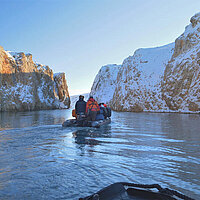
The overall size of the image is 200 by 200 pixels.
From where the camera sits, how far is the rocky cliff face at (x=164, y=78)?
3491 cm

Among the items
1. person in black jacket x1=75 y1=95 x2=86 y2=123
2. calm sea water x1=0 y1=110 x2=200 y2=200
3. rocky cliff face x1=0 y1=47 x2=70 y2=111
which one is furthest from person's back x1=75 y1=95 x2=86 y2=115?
rocky cliff face x1=0 y1=47 x2=70 y2=111

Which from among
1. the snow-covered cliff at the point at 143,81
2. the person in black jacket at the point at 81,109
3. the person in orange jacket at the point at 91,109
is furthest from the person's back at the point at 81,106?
the snow-covered cliff at the point at 143,81

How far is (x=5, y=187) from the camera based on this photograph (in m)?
2.85

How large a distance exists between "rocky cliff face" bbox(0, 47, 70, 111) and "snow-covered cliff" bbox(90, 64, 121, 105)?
21.8 m

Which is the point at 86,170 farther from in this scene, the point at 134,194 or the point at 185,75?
the point at 185,75

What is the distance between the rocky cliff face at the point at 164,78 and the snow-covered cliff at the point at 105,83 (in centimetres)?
1925

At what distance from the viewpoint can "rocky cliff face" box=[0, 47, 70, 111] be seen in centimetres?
5206

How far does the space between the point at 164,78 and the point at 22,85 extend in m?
43.8

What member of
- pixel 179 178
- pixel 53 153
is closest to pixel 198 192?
pixel 179 178

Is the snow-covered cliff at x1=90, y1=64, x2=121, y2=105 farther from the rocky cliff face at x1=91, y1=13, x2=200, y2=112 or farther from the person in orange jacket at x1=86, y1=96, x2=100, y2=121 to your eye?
the person in orange jacket at x1=86, y1=96, x2=100, y2=121

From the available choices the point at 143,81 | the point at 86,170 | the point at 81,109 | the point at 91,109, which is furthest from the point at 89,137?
A: the point at 143,81

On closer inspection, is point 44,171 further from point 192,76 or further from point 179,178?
point 192,76

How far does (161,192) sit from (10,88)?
5894cm

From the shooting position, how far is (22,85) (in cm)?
5891
